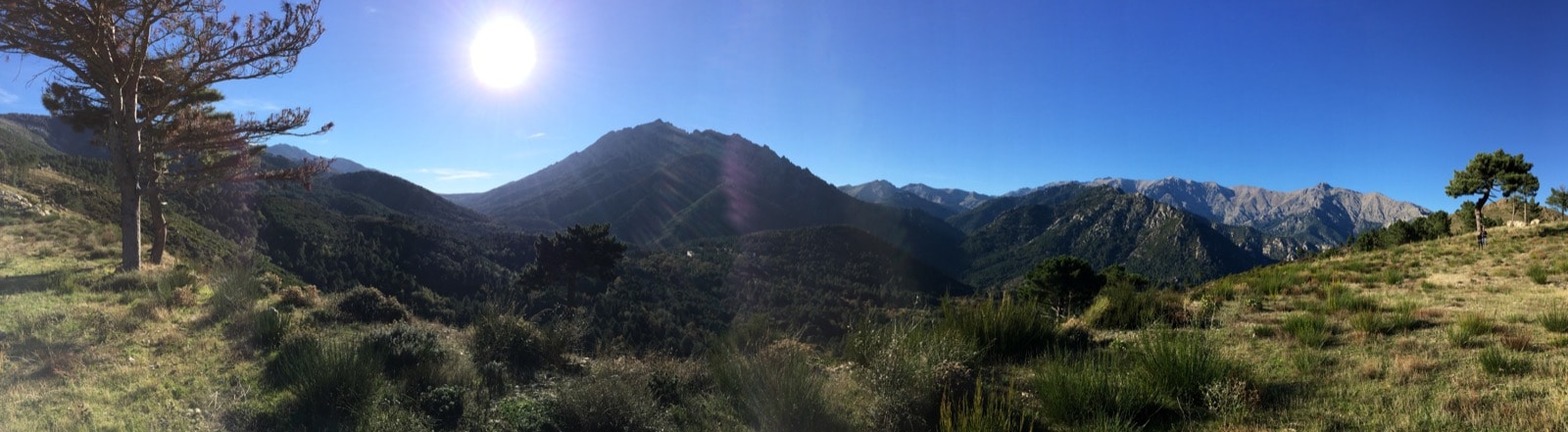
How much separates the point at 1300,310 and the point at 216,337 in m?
14.2

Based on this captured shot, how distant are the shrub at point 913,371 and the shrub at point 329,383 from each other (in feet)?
14.4

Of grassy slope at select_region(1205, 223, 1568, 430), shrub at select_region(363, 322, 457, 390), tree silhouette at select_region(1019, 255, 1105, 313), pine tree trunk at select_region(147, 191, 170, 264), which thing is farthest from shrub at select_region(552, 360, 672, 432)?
tree silhouette at select_region(1019, 255, 1105, 313)

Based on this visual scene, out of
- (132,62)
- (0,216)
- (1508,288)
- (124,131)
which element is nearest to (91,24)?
(132,62)

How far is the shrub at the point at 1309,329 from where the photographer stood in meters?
5.15

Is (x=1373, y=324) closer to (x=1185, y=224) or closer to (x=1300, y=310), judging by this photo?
(x=1300, y=310)

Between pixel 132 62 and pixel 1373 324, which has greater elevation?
pixel 132 62

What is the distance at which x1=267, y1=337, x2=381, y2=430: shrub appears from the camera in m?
4.83

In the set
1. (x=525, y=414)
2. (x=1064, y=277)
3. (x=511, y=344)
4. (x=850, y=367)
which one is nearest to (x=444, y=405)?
(x=525, y=414)

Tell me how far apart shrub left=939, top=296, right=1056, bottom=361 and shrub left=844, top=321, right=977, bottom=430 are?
448mm

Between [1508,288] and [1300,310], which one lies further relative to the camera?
[1508,288]

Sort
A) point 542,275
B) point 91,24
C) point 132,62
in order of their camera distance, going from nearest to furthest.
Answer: point 91,24, point 132,62, point 542,275

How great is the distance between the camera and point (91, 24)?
31.6 feet

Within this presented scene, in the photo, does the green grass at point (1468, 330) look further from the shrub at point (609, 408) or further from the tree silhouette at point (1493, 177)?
the tree silhouette at point (1493, 177)

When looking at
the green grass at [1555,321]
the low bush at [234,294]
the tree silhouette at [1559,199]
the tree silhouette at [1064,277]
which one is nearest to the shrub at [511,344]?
the low bush at [234,294]
